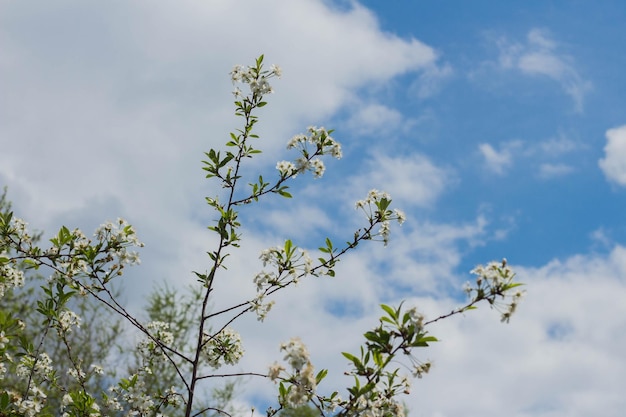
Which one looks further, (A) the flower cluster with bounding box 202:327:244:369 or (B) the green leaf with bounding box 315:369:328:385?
(A) the flower cluster with bounding box 202:327:244:369

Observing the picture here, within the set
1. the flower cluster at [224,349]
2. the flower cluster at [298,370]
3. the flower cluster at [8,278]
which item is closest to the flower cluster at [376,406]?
the flower cluster at [298,370]

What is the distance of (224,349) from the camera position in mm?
4902

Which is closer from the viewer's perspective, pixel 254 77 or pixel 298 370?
pixel 298 370

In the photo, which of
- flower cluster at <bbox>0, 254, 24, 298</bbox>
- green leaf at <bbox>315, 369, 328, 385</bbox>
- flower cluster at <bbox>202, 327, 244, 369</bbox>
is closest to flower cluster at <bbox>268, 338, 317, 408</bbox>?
green leaf at <bbox>315, 369, 328, 385</bbox>

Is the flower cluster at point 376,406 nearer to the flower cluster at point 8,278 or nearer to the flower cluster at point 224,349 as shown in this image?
the flower cluster at point 224,349

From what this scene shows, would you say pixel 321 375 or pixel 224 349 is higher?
pixel 224 349

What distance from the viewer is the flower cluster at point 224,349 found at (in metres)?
4.89

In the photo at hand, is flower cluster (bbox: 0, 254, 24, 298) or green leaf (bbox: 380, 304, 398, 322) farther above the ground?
flower cluster (bbox: 0, 254, 24, 298)

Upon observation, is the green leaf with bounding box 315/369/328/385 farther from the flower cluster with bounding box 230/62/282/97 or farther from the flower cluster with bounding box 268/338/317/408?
the flower cluster with bounding box 230/62/282/97

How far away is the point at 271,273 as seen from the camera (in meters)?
4.55

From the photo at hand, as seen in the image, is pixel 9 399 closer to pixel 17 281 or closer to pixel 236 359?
pixel 17 281

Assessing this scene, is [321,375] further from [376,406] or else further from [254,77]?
[254,77]

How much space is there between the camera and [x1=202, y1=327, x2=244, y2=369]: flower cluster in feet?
16.1

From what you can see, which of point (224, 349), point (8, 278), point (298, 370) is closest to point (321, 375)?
point (298, 370)
